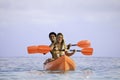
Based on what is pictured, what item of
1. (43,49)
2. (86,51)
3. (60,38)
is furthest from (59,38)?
(86,51)

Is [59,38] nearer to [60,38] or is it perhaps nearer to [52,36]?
[60,38]

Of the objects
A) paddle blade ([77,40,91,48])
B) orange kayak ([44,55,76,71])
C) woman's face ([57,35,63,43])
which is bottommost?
orange kayak ([44,55,76,71])

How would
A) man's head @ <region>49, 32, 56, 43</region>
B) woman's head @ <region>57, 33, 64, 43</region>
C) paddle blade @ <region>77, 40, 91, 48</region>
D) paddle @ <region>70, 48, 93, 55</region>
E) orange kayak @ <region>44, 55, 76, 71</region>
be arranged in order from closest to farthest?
orange kayak @ <region>44, 55, 76, 71</region>, woman's head @ <region>57, 33, 64, 43</region>, man's head @ <region>49, 32, 56, 43</region>, paddle @ <region>70, 48, 93, 55</region>, paddle blade @ <region>77, 40, 91, 48</region>

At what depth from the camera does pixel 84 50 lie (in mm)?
5715

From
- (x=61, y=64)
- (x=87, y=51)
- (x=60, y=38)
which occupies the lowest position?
(x=61, y=64)

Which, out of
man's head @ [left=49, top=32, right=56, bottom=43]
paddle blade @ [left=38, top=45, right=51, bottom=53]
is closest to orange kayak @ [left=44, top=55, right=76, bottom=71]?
paddle blade @ [left=38, top=45, right=51, bottom=53]

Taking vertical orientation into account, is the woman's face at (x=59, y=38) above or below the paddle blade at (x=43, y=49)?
above

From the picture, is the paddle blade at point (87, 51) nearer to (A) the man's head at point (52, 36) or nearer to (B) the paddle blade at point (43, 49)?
(A) the man's head at point (52, 36)

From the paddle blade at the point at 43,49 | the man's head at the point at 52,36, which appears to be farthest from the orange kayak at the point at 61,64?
the man's head at the point at 52,36

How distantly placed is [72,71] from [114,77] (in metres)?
0.76

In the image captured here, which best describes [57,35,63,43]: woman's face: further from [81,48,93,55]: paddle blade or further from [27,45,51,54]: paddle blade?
[81,48,93,55]: paddle blade

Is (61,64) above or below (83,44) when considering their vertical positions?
below

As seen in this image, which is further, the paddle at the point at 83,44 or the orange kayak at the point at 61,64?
the paddle at the point at 83,44

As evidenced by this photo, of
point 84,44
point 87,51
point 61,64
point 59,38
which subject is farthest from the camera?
point 84,44
